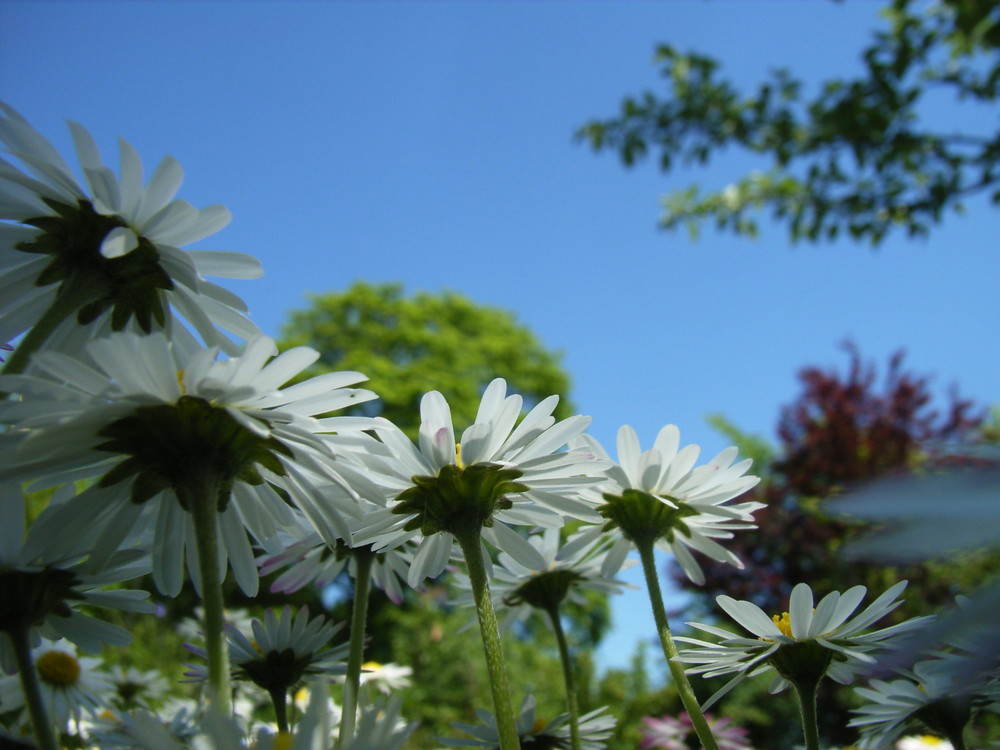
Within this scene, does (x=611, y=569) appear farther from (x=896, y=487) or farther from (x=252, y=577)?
(x=896, y=487)

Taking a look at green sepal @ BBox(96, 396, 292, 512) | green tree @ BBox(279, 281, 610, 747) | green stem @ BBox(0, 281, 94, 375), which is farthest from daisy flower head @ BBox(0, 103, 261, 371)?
green tree @ BBox(279, 281, 610, 747)

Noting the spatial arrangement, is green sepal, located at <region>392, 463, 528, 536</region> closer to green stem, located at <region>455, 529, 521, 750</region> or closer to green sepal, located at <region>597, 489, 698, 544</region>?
green stem, located at <region>455, 529, 521, 750</region>

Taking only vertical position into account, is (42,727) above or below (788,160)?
below

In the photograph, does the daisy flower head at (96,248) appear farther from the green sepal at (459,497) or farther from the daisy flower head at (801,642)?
the daisy flower head at (801,642)

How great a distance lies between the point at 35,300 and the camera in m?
0.67

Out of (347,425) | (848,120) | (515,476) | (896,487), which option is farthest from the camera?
(848,120)

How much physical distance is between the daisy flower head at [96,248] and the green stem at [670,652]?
462mm

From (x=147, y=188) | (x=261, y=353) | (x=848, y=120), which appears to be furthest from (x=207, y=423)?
(x=848, y=120)

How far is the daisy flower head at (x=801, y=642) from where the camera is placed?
711 mm

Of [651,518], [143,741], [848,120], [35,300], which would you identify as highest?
[848,120]

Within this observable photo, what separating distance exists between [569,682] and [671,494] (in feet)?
0.78

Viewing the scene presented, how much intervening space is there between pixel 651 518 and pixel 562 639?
199 mm

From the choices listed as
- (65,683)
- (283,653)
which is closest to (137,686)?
(65,683)

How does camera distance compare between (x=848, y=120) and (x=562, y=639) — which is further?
(x=848, y=120)
